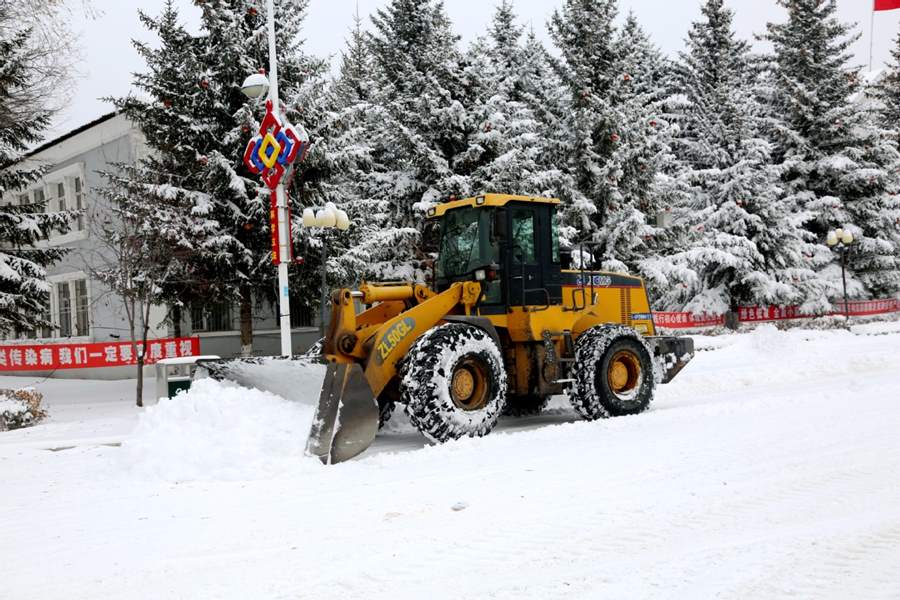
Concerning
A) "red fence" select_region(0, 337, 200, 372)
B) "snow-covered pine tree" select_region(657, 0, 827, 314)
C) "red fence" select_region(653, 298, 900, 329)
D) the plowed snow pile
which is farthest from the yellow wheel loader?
"red fence" select_region(653, 298, 900, 329)

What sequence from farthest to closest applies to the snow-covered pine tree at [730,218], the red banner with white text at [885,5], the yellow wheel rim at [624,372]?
1. the snow-covered pine tree at [730,218]
2. the yellow wheel rim at [624,372]
3. the red banner with white text at [885,5]

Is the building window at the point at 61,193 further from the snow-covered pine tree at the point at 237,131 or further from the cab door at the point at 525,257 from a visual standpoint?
the cab door at the point at 525,257

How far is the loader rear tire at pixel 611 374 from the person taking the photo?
9.52 m

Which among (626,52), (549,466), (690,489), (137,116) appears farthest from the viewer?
(626,52)

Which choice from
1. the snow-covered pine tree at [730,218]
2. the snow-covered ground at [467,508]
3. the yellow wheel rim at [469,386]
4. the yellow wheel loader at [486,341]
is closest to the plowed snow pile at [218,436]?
the snow-covered ground at [467,508]

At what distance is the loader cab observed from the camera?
31.0 feet

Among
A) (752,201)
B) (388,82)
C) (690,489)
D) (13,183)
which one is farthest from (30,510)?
(752,201)

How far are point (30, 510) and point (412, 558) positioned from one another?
342cm

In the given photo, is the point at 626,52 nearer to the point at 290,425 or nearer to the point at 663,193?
the point at 663,193

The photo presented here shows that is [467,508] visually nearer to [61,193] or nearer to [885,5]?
[885,5]

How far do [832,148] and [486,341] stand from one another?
3242 cm

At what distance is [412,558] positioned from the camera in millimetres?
4633

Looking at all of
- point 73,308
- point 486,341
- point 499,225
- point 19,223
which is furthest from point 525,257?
point 73,308

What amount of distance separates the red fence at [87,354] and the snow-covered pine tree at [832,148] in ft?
88.9
